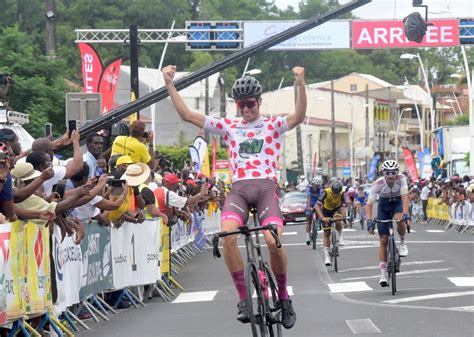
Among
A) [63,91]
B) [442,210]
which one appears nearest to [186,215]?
[63,91]

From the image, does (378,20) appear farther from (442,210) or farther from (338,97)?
(338,97)

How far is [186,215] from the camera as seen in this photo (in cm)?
2608

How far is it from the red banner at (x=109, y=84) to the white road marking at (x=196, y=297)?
37.9 ft

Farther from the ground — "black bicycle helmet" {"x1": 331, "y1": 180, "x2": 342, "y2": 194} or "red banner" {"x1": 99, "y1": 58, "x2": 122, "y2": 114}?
"red banner" {"x1": 99, "y1": 58, "x2": 122, "y2": 114}

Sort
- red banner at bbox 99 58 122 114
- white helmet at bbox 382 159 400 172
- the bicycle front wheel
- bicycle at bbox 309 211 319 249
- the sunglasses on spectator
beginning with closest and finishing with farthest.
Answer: the sunglasses on spectator → white helmet at bbox 382 159 400 172 → the bicycle front wheel → red banner at bbox 99 58 122 114 → bicycle at bbox 309 211 319 249

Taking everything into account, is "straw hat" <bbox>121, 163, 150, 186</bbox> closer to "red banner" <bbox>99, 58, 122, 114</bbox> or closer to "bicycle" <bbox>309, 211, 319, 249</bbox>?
"red banner" <bbox>99, 58, 122, 114</bbox>

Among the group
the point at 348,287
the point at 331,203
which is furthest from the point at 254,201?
the point at 331,203

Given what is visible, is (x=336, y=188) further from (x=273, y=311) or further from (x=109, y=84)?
(x=273, y=311)

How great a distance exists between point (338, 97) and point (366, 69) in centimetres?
2826

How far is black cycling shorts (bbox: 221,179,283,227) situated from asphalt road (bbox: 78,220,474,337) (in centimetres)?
249

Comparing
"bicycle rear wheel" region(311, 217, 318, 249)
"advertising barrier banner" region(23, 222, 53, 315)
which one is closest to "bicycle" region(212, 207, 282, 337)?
"advertising barrier banner" region(23, 222, 53, 315)

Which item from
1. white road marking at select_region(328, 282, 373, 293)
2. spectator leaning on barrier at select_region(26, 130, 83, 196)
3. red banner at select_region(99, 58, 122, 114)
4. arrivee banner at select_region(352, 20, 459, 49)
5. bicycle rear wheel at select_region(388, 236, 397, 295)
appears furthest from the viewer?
arrivee banner at select_region(352, 20, 459, 49)

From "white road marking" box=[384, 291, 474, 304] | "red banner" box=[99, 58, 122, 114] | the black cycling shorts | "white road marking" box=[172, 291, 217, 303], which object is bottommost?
"white road marking" box=[172, 291, 217, 303]

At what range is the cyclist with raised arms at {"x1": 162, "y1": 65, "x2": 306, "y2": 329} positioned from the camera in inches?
464
